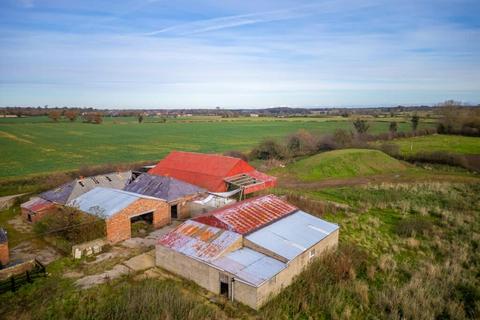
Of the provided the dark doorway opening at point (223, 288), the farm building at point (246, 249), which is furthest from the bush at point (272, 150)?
the dark doorway opening at point (223, 288)

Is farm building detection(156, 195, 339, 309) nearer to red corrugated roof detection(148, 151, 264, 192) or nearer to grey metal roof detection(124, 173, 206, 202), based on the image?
grey metal roof detection(124, 173, 206, 202)

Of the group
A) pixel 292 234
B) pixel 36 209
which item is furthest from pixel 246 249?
pixel 36 209

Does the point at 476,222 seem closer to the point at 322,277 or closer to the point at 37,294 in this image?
the point at 322,277

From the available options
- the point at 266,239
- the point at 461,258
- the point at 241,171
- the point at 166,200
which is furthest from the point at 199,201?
the point at 461,258

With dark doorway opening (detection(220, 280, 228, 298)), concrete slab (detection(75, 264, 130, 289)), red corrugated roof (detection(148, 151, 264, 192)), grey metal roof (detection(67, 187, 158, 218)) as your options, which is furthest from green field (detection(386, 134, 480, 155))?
concrete slab (detection(75, 264, 130, 289))

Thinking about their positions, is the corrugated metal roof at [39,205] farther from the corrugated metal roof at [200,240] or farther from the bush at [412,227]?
the bush at [412,227]

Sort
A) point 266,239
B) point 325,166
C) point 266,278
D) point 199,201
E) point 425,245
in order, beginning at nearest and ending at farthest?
point 266,278
point 266,239
point 425,245
point 199,201
point 325,166
